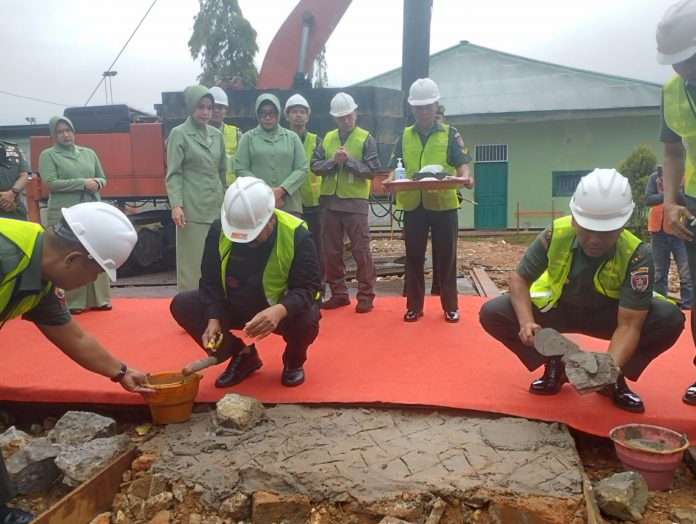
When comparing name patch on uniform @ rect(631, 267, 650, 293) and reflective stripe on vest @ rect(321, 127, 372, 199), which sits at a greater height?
reflective stripe on vest @ rect(321, 127, 372, 199)

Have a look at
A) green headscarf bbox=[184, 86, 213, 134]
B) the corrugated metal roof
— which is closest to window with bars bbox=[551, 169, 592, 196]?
the corrugated metal roof

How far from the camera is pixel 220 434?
2449 millimetres

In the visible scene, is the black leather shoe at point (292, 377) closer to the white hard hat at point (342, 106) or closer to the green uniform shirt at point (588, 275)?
the green uniform shirt at point (588, 275)

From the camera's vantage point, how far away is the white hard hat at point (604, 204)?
232cm

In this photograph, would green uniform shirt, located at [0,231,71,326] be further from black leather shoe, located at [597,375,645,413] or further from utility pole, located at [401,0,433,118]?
utility pole, located at [401,0,433,118]

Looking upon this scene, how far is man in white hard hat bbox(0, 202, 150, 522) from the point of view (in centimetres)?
192

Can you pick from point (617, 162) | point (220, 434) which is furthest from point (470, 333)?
point (617, 162)

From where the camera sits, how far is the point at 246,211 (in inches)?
104

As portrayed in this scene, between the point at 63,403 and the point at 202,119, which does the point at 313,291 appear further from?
the point at 202,119

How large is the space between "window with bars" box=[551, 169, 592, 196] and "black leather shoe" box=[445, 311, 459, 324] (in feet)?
34.5

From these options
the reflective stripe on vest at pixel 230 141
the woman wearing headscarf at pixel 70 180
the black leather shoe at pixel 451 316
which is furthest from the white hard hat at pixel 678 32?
the woman wearing headscarf at pixel 70 180

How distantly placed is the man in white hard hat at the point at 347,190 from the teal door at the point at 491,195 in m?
9.76

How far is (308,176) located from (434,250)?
1.16m

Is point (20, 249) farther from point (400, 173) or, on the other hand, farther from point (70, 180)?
point (70, 180)
